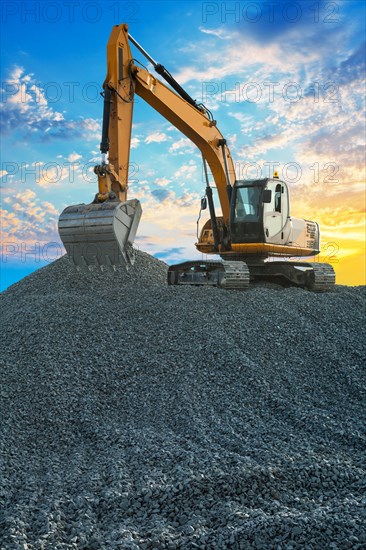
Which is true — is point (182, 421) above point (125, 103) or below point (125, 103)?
below

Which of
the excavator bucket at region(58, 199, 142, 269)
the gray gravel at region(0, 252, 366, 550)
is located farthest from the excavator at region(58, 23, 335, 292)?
the gray gravel at region(0, 252, 366, 550)

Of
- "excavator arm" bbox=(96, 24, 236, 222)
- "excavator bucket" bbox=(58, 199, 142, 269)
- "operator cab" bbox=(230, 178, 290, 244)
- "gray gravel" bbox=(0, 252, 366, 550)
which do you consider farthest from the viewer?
"operator cab" bbox=(230, 178, 290, 244)

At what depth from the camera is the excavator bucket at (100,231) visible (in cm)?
941

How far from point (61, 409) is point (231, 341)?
2730 millimetres

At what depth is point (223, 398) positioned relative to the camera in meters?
6.51

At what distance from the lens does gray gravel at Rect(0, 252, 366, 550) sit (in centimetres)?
411

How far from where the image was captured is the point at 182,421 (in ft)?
19.6

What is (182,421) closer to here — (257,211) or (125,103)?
(125,103)

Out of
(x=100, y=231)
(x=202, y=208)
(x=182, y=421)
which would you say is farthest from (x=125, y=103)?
(x=182, y=421)

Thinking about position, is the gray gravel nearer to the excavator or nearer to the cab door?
the excavator

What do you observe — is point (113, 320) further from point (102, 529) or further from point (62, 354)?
point (102, 529)

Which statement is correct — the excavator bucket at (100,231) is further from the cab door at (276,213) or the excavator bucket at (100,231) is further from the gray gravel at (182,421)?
the cab door at (276,213)

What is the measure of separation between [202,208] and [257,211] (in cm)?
144

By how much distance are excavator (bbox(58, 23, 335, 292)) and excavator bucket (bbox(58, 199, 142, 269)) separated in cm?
2
